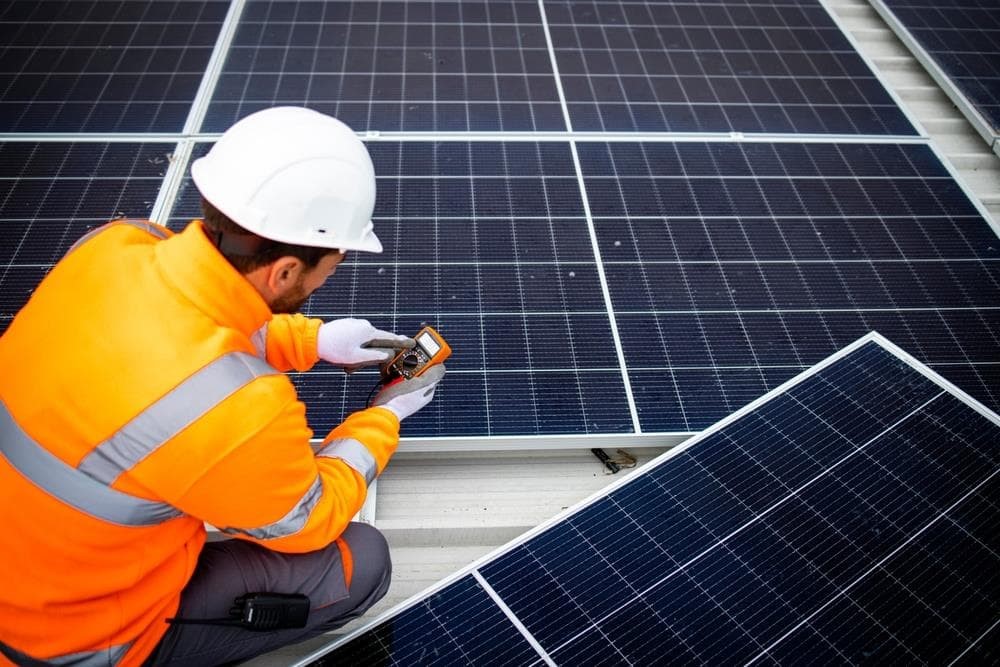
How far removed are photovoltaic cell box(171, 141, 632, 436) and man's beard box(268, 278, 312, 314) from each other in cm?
108

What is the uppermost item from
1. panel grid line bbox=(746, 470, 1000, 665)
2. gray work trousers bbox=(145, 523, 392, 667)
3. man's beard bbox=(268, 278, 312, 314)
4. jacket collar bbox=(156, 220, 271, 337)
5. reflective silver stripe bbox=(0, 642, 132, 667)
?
jacket collar bbox=(156, 220, 271, 337)

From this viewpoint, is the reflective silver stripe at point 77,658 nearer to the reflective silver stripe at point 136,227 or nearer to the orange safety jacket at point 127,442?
the orange safety jacket at point 127,442

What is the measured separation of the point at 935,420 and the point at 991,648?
1119 millimetres

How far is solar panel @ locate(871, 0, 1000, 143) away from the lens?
5.70 meters

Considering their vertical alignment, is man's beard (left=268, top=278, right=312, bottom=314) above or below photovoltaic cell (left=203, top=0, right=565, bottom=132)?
above

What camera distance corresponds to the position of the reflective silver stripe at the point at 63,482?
223 centimetres

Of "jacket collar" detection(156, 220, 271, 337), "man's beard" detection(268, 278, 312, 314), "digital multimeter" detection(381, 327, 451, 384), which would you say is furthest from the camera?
"digital multimeter" detection(381, 327, 451, 384)

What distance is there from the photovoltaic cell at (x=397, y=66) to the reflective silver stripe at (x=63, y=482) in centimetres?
348

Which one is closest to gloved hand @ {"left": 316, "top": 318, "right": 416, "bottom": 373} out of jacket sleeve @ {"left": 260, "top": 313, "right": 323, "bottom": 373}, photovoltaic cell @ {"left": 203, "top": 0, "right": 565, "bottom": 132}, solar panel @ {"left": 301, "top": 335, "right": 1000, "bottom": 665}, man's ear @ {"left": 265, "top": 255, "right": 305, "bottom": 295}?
jacket sleeve @ {"left": 260, "top": 313, "right": 323, "bottom": 373}

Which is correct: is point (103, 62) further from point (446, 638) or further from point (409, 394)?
point (446, 638)

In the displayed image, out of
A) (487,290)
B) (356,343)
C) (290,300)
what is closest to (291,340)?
(356,343)

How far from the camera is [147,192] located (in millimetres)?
4754

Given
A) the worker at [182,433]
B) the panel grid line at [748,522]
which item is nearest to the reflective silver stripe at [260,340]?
the worker at [182,433]

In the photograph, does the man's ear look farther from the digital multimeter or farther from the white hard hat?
the digital multimeter
